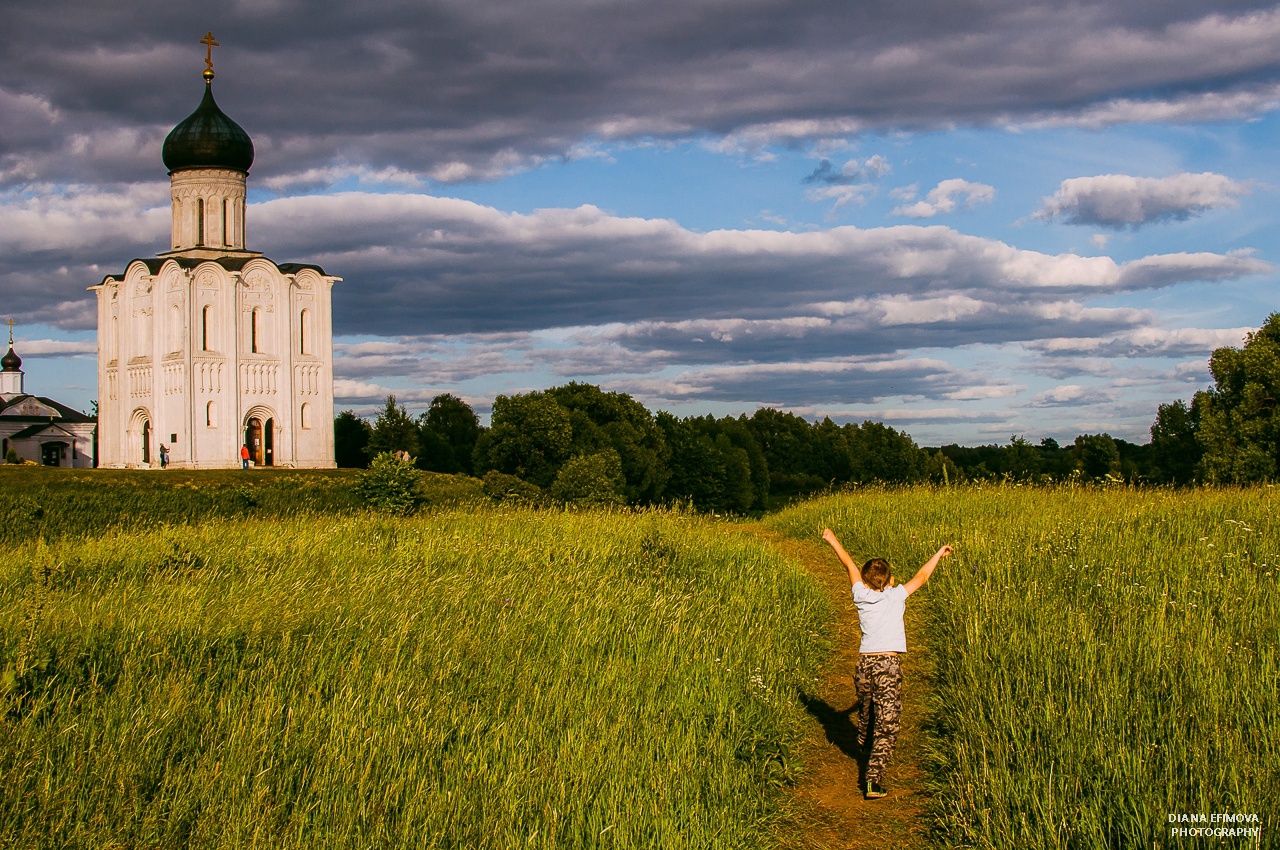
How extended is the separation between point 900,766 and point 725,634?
2.40 meters

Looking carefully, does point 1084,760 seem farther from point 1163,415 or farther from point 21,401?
point 21,401

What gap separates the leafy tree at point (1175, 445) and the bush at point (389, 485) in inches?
1631

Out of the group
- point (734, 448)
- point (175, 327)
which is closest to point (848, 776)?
point (175, 327)

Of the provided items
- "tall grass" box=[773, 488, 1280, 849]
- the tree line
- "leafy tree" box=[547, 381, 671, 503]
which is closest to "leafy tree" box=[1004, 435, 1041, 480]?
the tree line

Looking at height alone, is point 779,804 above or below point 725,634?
below

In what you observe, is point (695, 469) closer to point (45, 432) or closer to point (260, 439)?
point (260, 439)

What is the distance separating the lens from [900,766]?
770 cm

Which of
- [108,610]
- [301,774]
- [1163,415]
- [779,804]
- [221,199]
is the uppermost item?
[221,199]

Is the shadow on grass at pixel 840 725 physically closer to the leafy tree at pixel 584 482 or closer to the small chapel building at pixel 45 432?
the leafy tree at pixel 584 482

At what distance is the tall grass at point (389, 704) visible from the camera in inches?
239

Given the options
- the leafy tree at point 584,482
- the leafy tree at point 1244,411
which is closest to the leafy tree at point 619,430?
the leafy tree at point 584,482

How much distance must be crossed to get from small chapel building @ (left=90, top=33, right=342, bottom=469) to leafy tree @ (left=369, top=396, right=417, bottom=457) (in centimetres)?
332

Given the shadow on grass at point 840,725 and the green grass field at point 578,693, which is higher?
the green grass field at point 578,693

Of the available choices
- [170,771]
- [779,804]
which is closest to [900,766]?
[779,804]
